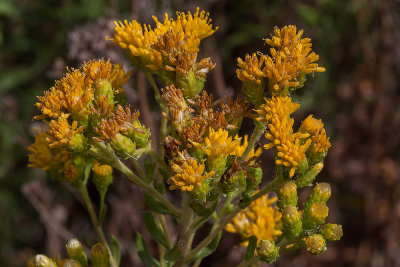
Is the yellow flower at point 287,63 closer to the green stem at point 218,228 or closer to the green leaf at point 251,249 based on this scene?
the green stem at point 218,228

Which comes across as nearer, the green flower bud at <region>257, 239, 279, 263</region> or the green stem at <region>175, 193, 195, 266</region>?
the green flower bud at <region>257, 239, 279, 263</region>

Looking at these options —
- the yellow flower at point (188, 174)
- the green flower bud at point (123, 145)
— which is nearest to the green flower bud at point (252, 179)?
the yellow flower at point (188, 174)

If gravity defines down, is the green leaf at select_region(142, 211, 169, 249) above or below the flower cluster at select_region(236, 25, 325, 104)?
below

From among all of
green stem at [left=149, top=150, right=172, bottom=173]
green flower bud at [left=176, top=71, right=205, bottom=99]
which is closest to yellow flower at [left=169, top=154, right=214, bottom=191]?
green stem at [left=149, top=150, right=172, bottom=173]

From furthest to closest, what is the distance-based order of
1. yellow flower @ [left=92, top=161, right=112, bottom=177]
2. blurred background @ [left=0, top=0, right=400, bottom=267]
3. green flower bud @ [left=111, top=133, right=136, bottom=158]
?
blurred background @ [left=0, top=0, right=400, bottom=267]
yellow flower @ [left=92, top=161, right=112, bottom=177]
green flower bud @ [left=111, top=133, right=136, bottom=158]

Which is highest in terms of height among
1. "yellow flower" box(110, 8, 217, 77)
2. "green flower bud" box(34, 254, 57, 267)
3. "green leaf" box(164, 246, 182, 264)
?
"yellow flower" box(110, 8, 217, 77)

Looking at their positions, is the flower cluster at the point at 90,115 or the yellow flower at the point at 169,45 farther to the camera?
the yellow flower at the point at 169,45

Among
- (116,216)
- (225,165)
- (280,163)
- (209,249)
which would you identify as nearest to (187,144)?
(225,165)

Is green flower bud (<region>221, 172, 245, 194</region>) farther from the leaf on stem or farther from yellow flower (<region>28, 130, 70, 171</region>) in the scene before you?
yellow flower (<region>28, 130, 70, 171</region>)
